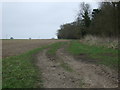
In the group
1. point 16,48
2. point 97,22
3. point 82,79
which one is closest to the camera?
point 82,79

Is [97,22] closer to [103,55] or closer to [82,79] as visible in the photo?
[103,55]

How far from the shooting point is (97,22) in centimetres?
4194

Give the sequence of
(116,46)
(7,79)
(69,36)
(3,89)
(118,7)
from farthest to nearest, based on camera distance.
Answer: (69,36), (118,7), (116,46), (7,79), (3,89)

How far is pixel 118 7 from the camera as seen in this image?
1139 inches

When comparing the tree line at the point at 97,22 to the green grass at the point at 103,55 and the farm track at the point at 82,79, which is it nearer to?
the green grass at the point at 103,55

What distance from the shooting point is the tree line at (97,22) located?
30300 mm

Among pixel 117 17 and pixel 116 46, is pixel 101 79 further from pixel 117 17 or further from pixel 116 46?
pixel 117 17

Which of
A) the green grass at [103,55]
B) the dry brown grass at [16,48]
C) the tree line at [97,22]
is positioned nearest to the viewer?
the green grass at [103,55]

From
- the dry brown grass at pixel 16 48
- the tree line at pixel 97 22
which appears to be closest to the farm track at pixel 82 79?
the dry brown grass at pixel 16 48

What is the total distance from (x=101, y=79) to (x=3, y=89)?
399 cm

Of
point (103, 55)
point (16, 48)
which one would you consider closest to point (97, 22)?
point (16, 48)

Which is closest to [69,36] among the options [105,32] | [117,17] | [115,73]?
[105,32]

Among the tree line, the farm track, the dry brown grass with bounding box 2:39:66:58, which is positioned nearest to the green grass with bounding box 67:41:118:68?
the farm track

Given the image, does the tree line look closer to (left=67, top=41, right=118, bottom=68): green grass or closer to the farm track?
(left=67, top=41, right=118, bottom=68): green grass
